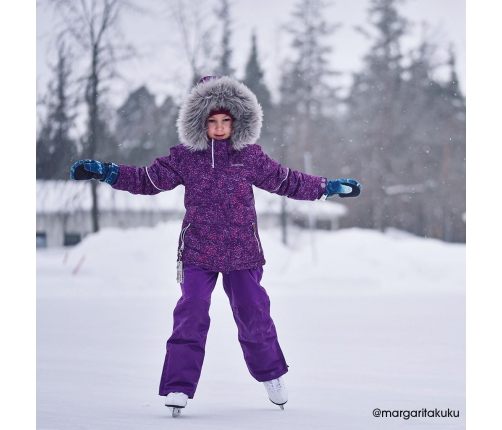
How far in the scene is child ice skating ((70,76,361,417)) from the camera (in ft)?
7.61

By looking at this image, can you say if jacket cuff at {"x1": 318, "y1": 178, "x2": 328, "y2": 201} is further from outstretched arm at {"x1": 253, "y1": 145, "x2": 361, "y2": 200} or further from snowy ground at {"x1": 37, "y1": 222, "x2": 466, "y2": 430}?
snowy ground at {"x1": 37, "y1": 222, "x2": 466, "y2": 430}

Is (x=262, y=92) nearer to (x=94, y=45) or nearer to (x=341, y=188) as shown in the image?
(x=94, y=45)

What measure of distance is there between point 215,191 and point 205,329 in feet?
1.63

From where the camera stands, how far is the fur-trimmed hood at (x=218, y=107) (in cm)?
240

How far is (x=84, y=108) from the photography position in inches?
324

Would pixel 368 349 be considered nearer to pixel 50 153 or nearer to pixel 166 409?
pixel 166 409

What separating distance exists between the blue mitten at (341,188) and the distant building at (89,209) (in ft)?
18.7

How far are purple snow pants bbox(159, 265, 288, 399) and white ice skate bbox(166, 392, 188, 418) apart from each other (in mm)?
23

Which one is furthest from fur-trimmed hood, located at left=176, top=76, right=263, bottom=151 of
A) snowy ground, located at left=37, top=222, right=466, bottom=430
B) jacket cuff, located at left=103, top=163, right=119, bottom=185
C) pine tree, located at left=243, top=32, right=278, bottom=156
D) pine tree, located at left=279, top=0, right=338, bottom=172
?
pine tree, located at left=279, top=0, right=338, bottom=172

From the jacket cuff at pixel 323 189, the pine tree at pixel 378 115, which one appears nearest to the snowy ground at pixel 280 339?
the jacket cuff at pixel 323 189

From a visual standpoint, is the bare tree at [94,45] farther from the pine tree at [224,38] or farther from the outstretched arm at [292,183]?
the outstretched arm at [292,183]

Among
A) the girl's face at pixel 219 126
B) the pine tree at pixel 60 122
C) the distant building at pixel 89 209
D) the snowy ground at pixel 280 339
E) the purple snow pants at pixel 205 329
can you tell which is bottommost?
the snowy ground at pixel 280 339

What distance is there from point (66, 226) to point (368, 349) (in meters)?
6.23

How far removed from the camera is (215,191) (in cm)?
236
